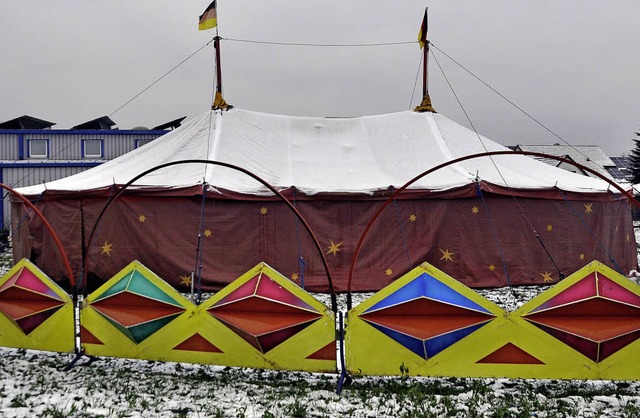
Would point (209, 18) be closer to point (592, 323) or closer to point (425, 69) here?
point (425, 69)

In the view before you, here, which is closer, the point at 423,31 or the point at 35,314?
the point at 35,314

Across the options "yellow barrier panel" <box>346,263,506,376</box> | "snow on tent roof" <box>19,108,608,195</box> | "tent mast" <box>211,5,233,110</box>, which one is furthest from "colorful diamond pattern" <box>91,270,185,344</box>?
"tent mast" <box>211,5,233,110</box>

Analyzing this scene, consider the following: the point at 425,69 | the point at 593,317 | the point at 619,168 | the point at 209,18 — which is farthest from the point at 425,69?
the point at 619,168

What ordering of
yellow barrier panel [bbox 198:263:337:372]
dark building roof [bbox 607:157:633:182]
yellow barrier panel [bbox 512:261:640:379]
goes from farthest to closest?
dark building roof [bbox 607:157:633:182], yellow barrier panel [bbox 198:263:337:372], yellow barrier panel [bbox 512:261:640:379]

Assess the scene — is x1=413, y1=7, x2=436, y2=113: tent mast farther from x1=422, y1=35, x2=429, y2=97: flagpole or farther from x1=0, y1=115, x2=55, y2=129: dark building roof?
x1=0, y1=115, x2=55, y2=129: dark building roof

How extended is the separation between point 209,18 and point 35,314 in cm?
791

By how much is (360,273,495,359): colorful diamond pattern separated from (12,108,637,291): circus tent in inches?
163

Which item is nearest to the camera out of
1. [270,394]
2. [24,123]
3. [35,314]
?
[270,394]

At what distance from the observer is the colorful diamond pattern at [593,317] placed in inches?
141

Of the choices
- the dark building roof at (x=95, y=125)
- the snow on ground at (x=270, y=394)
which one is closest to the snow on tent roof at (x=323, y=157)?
the snow on ground at (x=270, y=394)

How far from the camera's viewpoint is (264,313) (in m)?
3.94

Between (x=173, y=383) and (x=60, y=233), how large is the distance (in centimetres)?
529

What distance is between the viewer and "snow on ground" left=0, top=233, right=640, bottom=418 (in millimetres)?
3371

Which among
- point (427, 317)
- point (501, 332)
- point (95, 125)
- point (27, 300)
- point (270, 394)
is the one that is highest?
point (95, 125)
